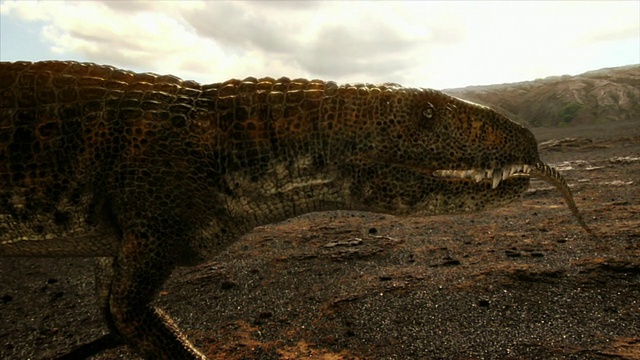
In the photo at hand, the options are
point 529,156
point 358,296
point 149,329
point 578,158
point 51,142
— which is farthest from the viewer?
point 578,158

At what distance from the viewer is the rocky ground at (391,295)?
400 cm

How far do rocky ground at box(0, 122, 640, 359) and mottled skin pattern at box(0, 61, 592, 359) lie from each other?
139cm

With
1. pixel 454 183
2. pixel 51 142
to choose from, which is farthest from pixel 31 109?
pixel 454 183

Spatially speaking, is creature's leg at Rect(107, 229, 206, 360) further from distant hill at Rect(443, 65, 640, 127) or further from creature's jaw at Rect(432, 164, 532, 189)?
distant hill at Rect(443, 65, 640, 127)

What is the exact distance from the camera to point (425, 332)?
419 centimetres

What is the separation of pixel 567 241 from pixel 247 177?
17.6 feet

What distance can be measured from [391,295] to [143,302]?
298 centimetres

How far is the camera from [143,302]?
270cm

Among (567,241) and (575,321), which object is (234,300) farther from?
(567,241)

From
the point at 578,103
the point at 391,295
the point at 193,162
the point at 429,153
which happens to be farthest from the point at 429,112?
the point at 578,103

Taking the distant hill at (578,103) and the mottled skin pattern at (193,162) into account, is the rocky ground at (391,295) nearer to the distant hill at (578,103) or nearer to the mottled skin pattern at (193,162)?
the mottled skin pattern at (193,162)

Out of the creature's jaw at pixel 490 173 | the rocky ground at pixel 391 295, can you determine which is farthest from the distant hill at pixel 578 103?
the creature's jaw at pixel 490 173

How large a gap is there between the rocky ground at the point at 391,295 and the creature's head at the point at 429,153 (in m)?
1.36

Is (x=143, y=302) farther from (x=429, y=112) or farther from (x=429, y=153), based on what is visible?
(x=429, y=112)
